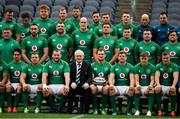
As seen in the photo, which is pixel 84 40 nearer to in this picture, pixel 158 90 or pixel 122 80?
pixel 122 80

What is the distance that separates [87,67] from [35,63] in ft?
3.89

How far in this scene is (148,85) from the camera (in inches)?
557

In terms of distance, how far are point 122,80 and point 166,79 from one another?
→ 0.96m

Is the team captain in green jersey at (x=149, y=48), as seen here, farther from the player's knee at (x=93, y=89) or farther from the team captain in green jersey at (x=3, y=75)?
the team captain in green jersey at (x=3, y=75)

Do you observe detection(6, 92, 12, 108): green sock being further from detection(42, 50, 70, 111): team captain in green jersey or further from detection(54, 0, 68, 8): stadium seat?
detection(54, 0, 68, 8): stadium seat

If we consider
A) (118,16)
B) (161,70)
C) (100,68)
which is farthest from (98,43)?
(118,16)

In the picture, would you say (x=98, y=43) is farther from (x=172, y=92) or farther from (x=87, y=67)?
(x=172, y=92)

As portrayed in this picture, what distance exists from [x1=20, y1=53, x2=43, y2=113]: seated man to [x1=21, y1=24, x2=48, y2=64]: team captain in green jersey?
304mm

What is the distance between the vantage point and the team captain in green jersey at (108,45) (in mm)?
14703

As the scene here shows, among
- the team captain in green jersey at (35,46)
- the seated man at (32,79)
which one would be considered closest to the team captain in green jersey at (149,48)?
the team captain in green jersey at (35,46)

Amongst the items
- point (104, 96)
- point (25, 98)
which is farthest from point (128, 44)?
point (25, 98)

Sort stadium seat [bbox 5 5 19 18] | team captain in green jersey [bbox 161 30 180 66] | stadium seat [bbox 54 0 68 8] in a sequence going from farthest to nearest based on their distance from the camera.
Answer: stadium seat [bbox 54 0 68 8], stadium seat [bbox 5 5 19 18], team captain in green jersey [bbox 161 30 180 66]

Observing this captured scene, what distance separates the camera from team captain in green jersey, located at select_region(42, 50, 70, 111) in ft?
45.5

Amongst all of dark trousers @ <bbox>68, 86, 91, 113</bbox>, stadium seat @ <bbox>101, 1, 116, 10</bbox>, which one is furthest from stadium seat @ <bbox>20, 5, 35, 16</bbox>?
dark trousers @ <bbox>68, 86, 91, 113</bbox>
